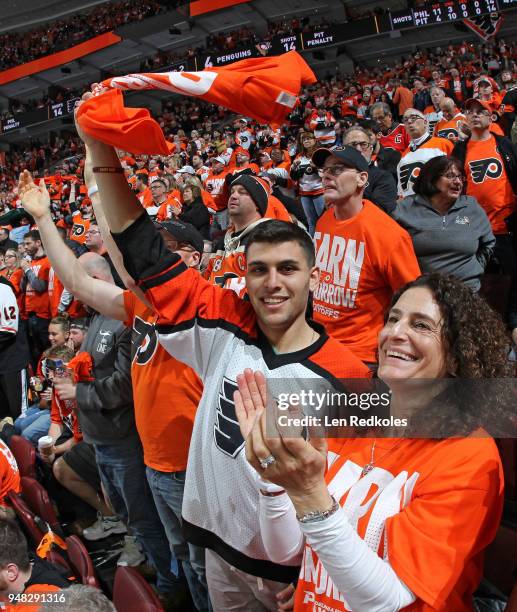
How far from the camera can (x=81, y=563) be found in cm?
228

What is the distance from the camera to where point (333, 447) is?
4.15 feet

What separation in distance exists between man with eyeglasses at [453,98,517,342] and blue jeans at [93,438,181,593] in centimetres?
241

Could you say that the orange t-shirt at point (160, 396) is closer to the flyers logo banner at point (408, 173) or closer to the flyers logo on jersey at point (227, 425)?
the flyers logo on jersey at point (227, 425)

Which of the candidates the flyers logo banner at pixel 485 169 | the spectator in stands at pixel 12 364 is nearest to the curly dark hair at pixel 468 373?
the flyers logo banner at pixel 485 169

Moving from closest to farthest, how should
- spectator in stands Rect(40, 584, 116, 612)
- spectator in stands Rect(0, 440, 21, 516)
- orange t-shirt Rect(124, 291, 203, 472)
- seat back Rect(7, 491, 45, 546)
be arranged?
spectator in stands Rect(40, 584, 116, 612)
orange t-shirt Rect(124, 291, 203, 472)
seat back Rect(7, 491, 45, 546)
spectator in stands Rect(0, 440, 21, 516)

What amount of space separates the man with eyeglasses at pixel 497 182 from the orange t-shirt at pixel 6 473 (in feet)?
9.90

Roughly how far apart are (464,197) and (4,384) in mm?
4091

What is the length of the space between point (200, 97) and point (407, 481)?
98 cm

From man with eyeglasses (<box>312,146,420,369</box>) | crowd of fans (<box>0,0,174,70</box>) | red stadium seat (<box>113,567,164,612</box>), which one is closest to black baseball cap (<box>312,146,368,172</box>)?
man with eyeglasses (<box>312,146,420,369</box>)

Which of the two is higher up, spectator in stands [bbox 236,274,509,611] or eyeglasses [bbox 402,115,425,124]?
eyeglasses [bbox 402,115,425,124]

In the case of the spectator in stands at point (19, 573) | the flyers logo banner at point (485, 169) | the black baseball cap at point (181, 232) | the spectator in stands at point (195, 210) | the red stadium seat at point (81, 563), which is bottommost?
the red stadium seat at point (81, 563)

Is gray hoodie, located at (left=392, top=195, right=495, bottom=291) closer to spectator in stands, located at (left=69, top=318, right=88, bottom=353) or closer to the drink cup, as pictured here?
spectator in stands, located at (left=69, top=318, right=88, bottom=353)

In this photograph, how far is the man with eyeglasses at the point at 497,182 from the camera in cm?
363

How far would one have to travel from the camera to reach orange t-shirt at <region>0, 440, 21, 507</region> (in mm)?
3047
